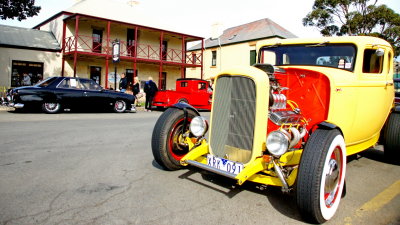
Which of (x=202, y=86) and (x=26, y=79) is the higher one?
(x=26, y=79)

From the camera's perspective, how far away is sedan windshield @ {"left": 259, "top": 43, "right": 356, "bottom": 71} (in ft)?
13.8

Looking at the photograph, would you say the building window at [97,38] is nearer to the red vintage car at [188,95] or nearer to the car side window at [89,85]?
the red vintage car at [188,95]

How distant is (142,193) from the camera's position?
340cm

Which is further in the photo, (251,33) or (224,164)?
(251,33)

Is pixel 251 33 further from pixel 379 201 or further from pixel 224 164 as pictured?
pixel 224 164

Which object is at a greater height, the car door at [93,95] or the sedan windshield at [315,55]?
the sedan windshield at [315,55]

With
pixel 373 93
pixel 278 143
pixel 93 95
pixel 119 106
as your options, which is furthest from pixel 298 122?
A: pixel 119 106

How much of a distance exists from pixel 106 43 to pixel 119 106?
10.6 meters

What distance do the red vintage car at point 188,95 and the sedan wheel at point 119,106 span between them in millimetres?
1837

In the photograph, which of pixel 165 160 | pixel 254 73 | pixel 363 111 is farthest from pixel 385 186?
pixel 165 160

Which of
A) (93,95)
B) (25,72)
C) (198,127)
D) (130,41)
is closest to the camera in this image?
(198,127)

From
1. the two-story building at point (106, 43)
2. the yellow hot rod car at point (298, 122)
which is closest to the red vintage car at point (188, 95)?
the two-story building at point (106, 43)

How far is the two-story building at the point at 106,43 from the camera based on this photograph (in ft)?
65.2

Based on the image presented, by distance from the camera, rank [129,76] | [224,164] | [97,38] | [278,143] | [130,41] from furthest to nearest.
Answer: [129,76], [130,41], [97,38], [224,164], [278,143]
